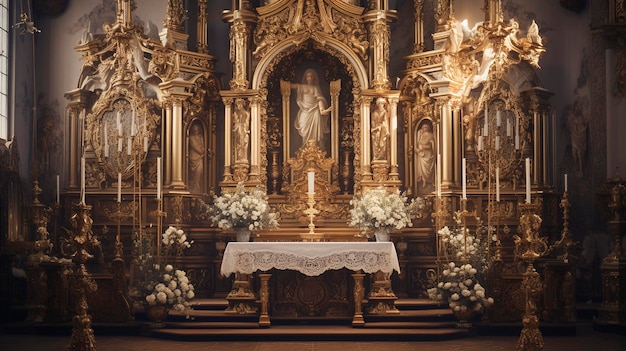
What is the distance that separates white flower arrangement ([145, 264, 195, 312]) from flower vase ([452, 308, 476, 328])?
4.25 m

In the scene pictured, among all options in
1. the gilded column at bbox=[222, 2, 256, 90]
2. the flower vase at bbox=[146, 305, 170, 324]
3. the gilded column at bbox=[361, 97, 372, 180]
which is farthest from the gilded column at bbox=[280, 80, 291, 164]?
the flower vase at bbox=[146, 305, 170, 324]

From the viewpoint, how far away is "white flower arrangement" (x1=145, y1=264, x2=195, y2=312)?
14.9 m

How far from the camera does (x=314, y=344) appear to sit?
14000mm

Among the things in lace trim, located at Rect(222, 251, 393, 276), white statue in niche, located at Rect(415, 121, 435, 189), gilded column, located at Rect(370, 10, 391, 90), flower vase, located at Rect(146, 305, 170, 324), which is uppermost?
gilded column, located at Rect(370, 10, 391, 90)

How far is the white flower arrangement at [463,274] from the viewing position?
14.9 meters

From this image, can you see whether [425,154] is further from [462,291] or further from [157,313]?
[157,313]

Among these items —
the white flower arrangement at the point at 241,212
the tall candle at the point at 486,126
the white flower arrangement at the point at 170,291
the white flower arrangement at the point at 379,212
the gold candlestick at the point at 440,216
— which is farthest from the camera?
the gold candlestick at the point at 440,216

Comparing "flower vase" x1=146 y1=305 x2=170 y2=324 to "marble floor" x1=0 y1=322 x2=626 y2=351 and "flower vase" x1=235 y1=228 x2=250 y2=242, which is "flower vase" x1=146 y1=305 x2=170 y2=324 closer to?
"marble floor" x1=0 y1=322 x2=626 y2=351

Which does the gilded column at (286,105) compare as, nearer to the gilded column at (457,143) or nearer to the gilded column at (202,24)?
the gilded column at (202,24)

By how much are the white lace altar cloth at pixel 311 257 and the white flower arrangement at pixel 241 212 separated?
4.82 feet

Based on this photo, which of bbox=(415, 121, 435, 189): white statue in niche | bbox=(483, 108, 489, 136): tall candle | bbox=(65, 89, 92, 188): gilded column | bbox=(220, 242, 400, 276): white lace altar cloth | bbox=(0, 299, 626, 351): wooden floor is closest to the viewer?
bbox=(0, 299, 626, 351): wooden floor

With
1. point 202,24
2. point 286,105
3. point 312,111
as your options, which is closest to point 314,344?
point 312,111

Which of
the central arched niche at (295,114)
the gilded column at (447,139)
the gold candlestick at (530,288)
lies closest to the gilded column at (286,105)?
the central arched niche at (295,114)

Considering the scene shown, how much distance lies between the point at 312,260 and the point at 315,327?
1.07 metres
